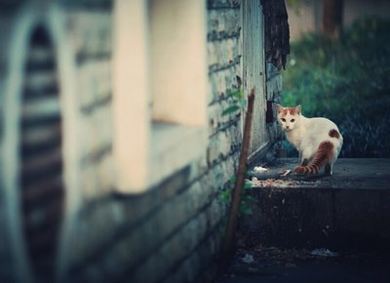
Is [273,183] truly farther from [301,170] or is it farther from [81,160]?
[81,160]

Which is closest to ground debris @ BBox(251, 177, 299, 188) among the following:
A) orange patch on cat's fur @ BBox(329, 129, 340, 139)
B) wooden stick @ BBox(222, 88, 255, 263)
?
orange patch on cat's fur @ BBox(329, 129, 340, 139)

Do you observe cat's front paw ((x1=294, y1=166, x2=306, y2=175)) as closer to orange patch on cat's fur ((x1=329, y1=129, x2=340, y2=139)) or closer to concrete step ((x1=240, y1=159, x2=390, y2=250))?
concrete step ((x1=240, y1=159, x2=390, y2=250))

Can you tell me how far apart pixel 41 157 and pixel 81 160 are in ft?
0.98

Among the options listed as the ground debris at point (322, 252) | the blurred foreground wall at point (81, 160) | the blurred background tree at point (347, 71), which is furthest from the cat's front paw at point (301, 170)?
the blurred background tree at point (347, 71)

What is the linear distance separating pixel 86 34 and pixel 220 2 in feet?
9.94

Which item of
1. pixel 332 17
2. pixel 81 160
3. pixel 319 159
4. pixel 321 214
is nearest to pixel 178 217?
pixel 81 160

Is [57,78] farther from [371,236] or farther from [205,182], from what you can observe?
[371,236]

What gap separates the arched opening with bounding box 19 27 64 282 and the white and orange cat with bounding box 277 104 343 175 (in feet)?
15.5

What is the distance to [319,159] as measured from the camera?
303 inches

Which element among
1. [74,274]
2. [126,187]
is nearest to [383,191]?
[126,187]

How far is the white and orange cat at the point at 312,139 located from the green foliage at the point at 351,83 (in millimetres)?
2461

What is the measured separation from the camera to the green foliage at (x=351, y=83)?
1152 centimetres

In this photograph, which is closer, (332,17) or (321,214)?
(321,214)

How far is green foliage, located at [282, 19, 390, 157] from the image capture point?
37.8ft
